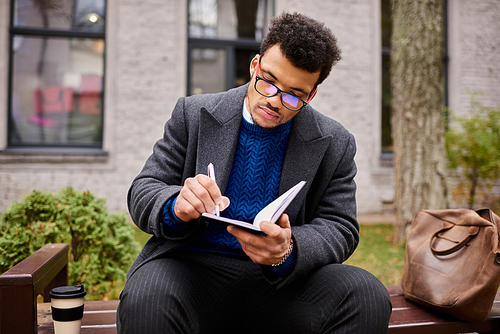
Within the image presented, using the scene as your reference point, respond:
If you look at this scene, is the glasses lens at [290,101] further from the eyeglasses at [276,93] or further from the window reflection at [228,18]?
the window reflection at [228,18]

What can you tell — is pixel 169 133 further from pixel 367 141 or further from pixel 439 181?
pixel 367 141

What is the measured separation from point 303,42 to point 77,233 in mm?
2166

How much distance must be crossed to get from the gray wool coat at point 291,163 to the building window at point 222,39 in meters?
5.87

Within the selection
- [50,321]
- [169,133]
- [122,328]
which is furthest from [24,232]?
[122,328]

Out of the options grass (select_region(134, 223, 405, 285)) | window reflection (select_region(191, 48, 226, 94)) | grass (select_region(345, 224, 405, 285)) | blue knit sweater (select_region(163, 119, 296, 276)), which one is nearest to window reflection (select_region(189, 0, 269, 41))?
window reflection (select_region(191, 48, 226, 94))

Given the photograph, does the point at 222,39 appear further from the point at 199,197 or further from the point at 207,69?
the point at 199,197

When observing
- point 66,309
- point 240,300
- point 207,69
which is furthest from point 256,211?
point 207,69

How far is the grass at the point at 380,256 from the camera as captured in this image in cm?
410

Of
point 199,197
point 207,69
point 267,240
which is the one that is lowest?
point 267,240

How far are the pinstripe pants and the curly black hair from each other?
0.84 metres

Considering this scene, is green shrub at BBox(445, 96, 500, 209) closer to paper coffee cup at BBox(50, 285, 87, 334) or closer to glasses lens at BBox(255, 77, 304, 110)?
glasses lens at BBox(255, 77, 304, 110)

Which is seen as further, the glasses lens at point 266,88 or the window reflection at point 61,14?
the window reflection at point 61,14

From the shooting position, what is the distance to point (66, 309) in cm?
153

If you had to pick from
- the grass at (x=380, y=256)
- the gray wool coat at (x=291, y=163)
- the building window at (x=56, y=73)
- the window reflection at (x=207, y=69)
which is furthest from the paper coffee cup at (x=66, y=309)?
the window reflection at (x=207, y=69)
